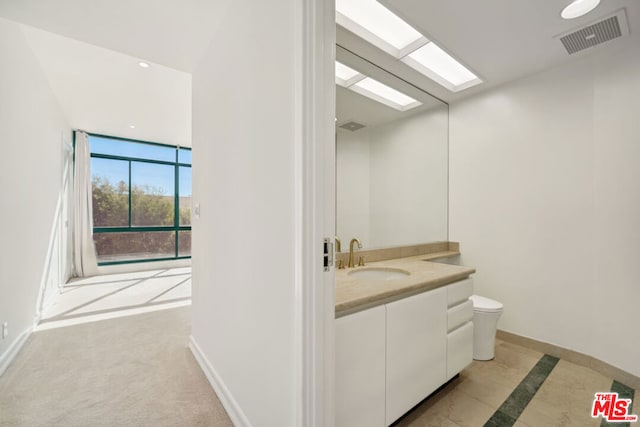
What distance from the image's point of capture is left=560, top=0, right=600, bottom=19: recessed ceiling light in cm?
163

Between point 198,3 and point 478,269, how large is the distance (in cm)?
322

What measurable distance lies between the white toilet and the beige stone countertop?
0.55 m

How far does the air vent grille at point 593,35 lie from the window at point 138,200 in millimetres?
6561

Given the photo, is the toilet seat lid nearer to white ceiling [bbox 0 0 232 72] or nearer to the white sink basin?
the white sink basin

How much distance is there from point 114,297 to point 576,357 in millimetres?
5326

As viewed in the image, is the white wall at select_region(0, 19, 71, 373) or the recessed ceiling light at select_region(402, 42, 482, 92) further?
the recessed ceiling light at select_region(402, 42, 482, 92)

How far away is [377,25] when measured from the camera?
1.90 meters

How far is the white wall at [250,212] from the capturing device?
1.06m

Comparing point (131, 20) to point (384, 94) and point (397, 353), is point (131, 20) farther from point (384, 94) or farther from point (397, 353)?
point (397, 353)

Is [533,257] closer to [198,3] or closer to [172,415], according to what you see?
[172,415]

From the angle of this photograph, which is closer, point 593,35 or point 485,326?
point 593,35

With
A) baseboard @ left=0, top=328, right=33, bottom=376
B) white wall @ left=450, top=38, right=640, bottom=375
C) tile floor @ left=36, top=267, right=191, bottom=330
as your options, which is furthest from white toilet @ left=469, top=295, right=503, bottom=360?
baseboard @ left=0, top=328, right=33, bottom=376

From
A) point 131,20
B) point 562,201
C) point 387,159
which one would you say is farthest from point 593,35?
point 131,20

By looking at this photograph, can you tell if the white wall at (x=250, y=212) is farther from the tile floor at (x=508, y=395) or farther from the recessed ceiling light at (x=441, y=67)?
the recessed ceiling light at (x=441, y=67)
